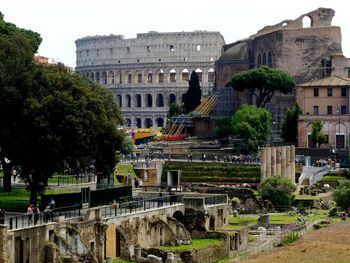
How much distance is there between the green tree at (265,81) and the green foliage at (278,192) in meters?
42.5

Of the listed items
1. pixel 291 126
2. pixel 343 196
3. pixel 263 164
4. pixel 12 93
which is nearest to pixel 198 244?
pixel 12 93

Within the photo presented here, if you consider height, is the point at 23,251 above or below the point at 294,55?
below

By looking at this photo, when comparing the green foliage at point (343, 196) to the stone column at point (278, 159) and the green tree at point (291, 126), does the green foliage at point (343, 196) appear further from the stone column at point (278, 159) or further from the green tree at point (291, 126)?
the green tree at point (291, 126)

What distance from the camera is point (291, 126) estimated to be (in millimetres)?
107500

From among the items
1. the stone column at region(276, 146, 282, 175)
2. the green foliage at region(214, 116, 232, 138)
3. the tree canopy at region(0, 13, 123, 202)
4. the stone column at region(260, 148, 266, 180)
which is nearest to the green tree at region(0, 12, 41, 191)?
the tree canopy at region(0, 13, 123, 202)

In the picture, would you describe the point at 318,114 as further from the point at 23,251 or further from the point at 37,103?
the point at 23,251

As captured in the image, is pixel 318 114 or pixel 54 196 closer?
pixel 54 196

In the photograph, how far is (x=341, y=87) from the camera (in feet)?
343

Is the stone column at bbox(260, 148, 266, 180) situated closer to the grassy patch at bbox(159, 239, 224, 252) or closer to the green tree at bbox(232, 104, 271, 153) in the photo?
the green tree at bbox(232, 104, 271, 153)

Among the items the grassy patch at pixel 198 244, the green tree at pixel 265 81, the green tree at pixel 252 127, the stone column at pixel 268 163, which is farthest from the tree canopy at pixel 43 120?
the green tree at pixel 265 81

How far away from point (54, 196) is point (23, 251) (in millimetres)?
8537

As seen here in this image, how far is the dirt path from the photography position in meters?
48.3

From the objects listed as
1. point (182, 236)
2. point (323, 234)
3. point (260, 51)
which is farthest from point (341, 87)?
point (182, 236)

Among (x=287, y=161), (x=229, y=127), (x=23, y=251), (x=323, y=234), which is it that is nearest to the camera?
(x=23, y=251)
